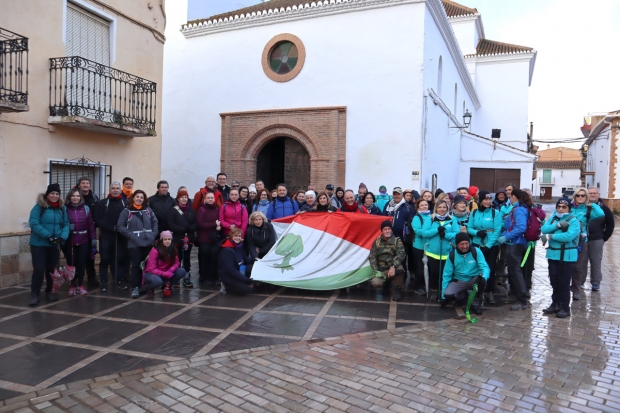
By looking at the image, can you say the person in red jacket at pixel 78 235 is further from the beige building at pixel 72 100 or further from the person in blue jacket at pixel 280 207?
the person in blue jacket at pixel 280 207

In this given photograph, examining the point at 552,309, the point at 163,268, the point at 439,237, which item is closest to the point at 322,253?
the point at 439,237

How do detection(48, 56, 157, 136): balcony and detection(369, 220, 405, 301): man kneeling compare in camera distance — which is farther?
detection(48, 56, 157, 136): balcony

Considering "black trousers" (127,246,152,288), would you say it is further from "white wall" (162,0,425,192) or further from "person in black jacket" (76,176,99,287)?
"white wall" (162,0,425,192)

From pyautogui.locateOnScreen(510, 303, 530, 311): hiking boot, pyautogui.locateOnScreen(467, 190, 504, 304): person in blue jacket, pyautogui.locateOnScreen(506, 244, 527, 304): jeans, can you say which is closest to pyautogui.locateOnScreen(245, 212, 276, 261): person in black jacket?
pyautogui.locateOnScreen(467, 190, 504, 304): person in blue jacket

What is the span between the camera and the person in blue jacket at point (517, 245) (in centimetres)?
698

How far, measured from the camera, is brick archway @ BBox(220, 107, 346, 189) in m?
14.7

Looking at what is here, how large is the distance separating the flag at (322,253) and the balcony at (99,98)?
4394 millimetres

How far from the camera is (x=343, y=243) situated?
8.11 metres

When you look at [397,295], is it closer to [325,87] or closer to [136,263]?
[136,263]

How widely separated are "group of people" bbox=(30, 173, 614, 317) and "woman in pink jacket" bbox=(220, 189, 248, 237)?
0.02 metres

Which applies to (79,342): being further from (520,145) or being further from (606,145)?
(606,145)

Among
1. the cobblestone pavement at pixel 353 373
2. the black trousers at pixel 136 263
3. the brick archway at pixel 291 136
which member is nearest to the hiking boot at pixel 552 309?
the cobblestone pavement at pixel 353 373

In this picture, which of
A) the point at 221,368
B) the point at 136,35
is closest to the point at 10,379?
the point at 221,368

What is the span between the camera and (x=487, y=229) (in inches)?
285
